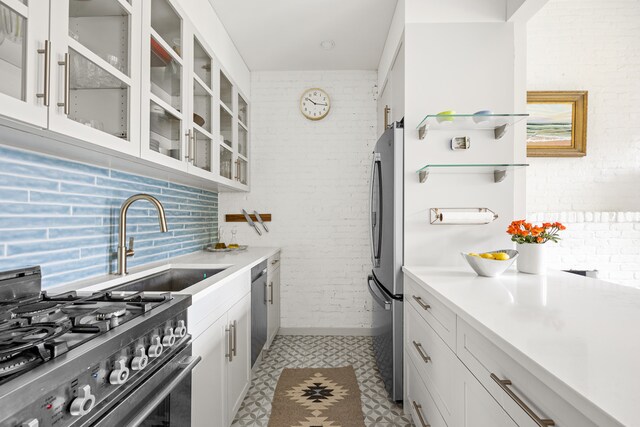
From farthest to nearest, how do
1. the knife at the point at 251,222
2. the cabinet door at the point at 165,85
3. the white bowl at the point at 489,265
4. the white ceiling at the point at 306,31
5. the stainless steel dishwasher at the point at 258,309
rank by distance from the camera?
the knife at the point at 251,222 → the white ceiling at the point at 306,31 → the stainless steel dishwasher at the point at 258,309 → the white bowl at the point at 489,265 → the cabinet door at the point at 165,85

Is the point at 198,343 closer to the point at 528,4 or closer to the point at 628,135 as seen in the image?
the point at 528,4

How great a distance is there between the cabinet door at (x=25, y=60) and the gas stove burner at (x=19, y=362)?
0.58 meters

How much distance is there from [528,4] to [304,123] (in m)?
2.08

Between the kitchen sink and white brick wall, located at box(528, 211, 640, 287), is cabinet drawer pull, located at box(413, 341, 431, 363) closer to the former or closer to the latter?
the kitchen sink

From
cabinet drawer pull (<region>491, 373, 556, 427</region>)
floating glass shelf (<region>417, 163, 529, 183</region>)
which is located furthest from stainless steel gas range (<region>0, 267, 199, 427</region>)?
floating glass shelf (<region>417, 163, 529, 183</region>)

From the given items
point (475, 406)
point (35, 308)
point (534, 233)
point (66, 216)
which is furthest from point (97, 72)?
point (534, 233)

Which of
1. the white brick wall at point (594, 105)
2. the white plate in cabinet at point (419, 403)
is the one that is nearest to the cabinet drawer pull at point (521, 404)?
the white plate in cabinet at point (419, 403)

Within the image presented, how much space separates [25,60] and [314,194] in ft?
8.97

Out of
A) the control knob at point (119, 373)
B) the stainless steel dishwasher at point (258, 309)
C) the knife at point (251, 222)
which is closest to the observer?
the control knob at point (119, 373)

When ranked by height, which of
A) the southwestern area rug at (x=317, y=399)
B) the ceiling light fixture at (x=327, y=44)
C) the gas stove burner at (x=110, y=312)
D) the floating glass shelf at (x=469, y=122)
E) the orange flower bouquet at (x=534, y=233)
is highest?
the ceiling light fixture at (x=327, y=44)

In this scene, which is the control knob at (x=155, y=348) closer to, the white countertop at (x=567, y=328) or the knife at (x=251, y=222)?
the white countertop at (x=567, y=328)

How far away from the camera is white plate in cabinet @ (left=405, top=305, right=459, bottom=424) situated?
51.6 inches

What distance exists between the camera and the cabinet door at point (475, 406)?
36.9 inches

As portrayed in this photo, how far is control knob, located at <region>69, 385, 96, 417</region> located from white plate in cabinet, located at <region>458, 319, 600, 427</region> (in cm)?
94
